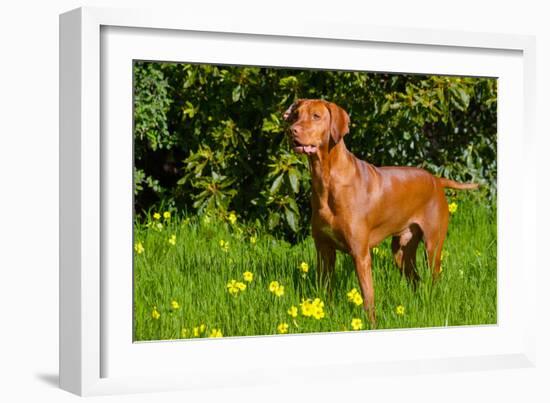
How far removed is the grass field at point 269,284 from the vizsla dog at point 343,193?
169 millimetres

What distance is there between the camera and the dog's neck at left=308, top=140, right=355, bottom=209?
A: 21.8 feet

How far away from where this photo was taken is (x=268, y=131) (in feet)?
24.7

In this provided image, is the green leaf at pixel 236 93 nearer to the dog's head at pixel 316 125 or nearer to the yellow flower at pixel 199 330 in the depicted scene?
the dog's head at pixel 316 125

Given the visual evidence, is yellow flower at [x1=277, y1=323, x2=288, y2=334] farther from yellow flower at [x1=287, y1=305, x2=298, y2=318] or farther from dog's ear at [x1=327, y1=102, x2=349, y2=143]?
dog's ear at [x1=327, y1=102, x2=349, y2=143]

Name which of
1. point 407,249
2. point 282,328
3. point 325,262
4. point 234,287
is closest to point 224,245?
point 234,287

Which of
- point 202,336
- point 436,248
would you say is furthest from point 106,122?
point 436,248

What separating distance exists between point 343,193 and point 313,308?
71cm

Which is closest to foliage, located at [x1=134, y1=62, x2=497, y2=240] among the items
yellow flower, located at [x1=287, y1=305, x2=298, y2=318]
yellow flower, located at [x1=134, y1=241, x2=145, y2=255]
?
yellow flower, located at [x1=134, y1=241, x2=145, y2=255]

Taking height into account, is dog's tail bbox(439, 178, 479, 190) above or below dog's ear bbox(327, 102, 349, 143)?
below

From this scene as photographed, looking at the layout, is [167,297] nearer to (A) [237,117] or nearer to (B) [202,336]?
(B) [202,336]

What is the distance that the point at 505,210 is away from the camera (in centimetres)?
708

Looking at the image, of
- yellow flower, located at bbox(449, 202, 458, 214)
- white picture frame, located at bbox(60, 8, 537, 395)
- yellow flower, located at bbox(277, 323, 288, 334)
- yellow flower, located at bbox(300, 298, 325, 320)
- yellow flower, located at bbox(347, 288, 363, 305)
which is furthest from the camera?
yellow flower, located at bbox(449, 202, 458, 214)

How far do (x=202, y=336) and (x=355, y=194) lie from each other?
1.26m

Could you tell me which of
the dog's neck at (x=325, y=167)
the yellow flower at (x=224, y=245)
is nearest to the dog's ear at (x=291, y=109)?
the dog's neck at (x=325, y=167)
